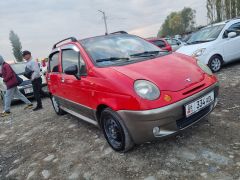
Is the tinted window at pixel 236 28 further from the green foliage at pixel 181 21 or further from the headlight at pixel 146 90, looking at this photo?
the green foliage at pixel 181 21

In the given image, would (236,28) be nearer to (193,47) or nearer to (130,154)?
(193,47)

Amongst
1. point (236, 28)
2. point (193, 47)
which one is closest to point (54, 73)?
point (193, 47)

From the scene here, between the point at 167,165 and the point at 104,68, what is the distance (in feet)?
5.23

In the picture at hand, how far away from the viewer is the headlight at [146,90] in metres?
3.48

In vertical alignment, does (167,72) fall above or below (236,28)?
below

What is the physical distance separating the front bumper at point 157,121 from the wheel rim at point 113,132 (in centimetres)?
24

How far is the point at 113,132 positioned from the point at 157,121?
2.85 ft

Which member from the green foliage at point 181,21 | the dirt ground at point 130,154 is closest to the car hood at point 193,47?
the dirt ground at point 130,154

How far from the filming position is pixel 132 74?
3756 millimetres

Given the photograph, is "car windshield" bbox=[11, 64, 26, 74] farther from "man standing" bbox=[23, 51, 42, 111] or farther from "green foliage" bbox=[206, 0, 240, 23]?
"green foliage" bbox=[206, 0, 240, 23]

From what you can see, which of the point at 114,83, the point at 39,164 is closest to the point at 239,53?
the point at 114,83

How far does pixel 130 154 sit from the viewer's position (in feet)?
13.2

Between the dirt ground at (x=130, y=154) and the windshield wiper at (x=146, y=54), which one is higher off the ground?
the windshield wiper at (x=146, y=54)

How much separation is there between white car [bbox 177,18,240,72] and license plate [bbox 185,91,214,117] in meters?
4.91
